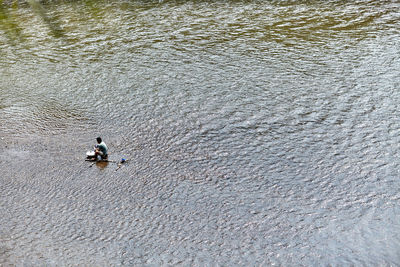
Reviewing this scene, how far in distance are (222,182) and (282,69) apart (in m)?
14.6

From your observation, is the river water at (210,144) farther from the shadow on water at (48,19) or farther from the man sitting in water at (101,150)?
the shadow on water at (48,19)

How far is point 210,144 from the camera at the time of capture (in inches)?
986

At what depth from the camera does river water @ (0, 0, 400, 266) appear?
1816 cm

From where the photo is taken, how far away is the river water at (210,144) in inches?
715

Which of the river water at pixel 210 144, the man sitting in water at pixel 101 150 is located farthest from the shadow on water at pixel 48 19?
the man sitting in water at pixel 101 150

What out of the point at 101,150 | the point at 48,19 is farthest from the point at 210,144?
the point at 48,19

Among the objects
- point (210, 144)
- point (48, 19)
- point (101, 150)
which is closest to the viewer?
point (101, 150)

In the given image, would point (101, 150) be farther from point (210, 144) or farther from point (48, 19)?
point (48, 19)

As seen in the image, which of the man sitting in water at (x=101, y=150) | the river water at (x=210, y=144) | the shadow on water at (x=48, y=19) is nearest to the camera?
the river water at (x=210, y=144)

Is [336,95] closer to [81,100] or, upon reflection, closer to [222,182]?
[222,182]

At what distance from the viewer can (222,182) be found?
2164 centimetres

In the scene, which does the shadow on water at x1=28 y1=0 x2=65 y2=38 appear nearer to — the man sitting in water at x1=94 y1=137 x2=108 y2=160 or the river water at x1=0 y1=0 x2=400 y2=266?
the river water at x1=0 y1=0 x2=400 y2=266

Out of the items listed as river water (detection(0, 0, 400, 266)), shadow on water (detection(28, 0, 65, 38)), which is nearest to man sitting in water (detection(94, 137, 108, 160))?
river water (detection(0, 0, 400, 266))

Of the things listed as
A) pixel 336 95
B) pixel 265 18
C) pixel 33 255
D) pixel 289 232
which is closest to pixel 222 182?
pixel 289 232
